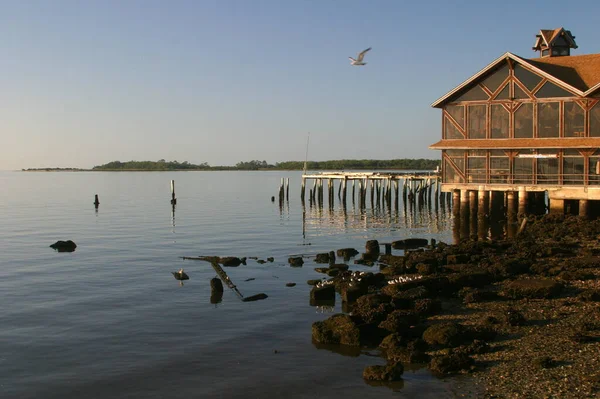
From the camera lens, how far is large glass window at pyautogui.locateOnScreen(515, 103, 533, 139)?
4050 centimetres

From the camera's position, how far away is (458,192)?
44.9m

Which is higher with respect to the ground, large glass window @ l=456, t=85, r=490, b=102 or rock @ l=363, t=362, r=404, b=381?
large glass window @ l=456, t=85, r=490, b=102

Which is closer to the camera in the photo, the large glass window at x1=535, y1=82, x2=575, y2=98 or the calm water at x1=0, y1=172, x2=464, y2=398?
the calm water at x1=0, y1=172, x2=464, y2=398

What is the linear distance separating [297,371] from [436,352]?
2969 mm

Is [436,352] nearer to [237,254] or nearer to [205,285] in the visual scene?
[205,285]

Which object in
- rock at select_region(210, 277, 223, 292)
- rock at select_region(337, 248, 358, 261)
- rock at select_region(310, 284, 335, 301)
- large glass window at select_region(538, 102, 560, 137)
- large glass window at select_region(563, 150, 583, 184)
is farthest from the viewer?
large glass window at select_region(538, 102, 560, 137)

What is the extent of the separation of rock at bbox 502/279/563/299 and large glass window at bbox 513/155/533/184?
23122 mm

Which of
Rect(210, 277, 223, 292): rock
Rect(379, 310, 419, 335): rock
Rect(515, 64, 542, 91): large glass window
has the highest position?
Rect(515, 64, 542, 91): large glass window

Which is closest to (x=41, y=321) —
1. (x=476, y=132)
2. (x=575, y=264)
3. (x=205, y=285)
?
(x=205, y=285)

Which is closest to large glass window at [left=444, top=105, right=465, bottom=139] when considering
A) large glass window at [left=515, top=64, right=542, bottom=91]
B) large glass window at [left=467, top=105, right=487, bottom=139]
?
large glass window at [left=467, top=105, right=487, bottom=139]

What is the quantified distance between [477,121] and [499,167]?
343cm

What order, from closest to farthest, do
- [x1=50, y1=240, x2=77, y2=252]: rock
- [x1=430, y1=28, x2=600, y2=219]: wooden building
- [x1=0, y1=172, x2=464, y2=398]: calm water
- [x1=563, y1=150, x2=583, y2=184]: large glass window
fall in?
1. [x1=0, y1=172, x2=464, y2=398]: calm water
2. [x1=50, y1=240, x2=77, y2=252]: rock
3. [x1=563, y1=150, x2=583, y2=184]: large glass window
4. [x1=430, y1=28, x2=600, y2=219]: wooden building

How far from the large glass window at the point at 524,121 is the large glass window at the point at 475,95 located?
240 cm

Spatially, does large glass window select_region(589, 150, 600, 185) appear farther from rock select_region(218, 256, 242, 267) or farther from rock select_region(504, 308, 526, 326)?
rock select_region(504, 308, 526, 326)
